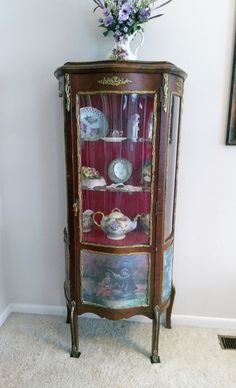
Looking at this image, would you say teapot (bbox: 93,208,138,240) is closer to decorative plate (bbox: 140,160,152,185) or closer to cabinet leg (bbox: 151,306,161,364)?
decorative plate (bbox: 140,160,152,185)

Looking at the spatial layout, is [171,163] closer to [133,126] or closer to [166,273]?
[133,126]

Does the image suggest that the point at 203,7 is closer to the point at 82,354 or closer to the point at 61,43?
the point at 61,43

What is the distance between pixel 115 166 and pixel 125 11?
31.4 inches

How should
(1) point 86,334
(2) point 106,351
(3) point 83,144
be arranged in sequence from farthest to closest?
(1) point 86,334, (2) point 106,351, (3) point 83,144

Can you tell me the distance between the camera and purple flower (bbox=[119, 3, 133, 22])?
150cm

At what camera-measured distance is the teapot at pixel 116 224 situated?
67.2 inches

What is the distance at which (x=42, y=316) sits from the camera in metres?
2.23

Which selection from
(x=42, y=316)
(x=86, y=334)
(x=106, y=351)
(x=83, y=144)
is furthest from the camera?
(x=42, y=316)

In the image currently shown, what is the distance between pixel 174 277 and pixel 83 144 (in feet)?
3.76

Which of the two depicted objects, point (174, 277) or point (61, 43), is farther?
point (174, 277)

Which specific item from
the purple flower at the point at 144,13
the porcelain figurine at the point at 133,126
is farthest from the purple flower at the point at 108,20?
the porcelain figurine at the point at 133,126

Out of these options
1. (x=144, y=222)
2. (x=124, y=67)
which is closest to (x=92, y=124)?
(x=124, y=67)

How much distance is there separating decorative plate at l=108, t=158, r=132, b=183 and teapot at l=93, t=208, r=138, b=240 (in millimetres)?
184

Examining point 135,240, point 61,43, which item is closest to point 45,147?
point 61,43
